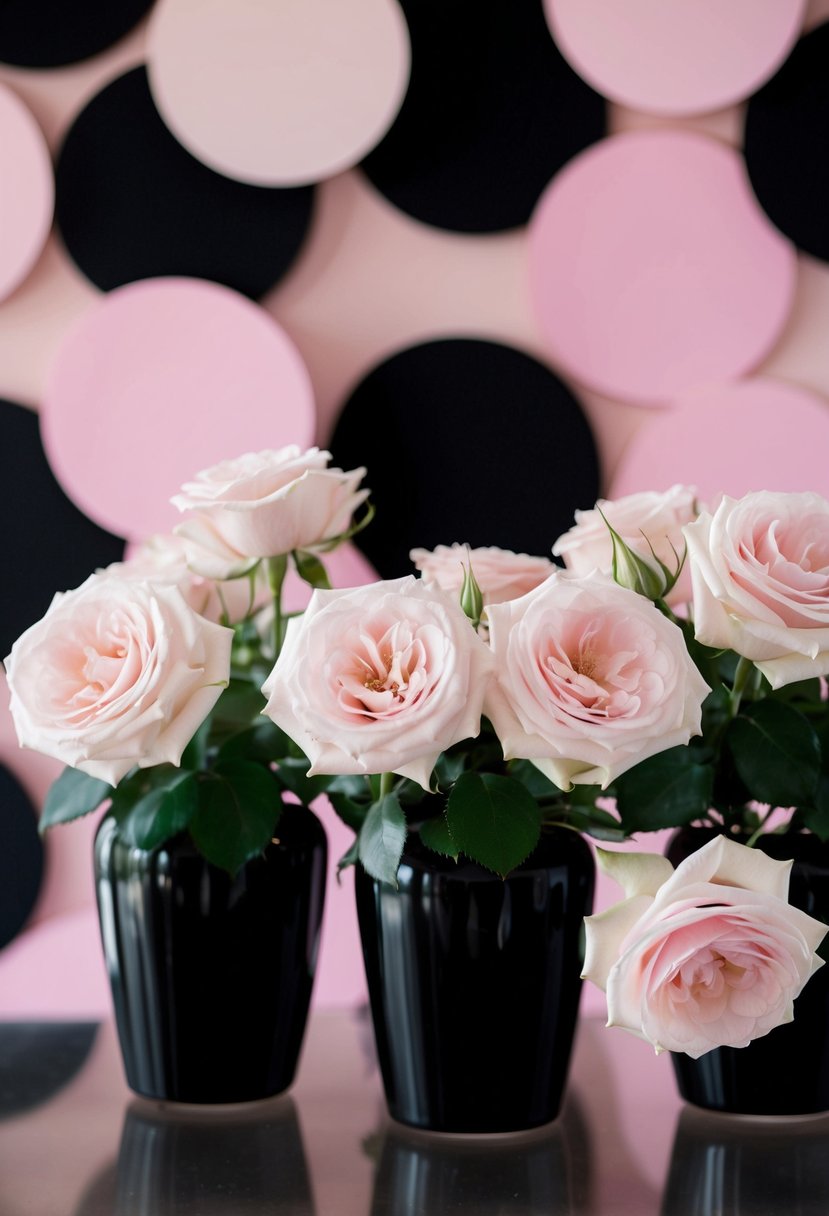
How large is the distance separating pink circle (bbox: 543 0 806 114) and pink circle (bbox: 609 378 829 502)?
30 cm

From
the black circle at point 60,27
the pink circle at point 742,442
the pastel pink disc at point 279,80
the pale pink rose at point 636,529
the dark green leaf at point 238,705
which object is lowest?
the pink circle at point 742,442

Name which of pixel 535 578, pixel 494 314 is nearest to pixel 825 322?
pixel 494 314

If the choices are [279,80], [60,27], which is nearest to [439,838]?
[279,80]

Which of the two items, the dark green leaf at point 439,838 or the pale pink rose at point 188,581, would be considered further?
the pale pink rose at point 188,581

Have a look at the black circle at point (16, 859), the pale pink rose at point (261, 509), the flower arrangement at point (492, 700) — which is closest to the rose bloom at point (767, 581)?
the flower arrangement at point (492, 700)

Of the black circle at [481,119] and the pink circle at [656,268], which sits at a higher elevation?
the black circle at [481,119]

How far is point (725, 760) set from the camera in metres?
0.72

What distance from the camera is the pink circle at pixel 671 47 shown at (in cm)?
120

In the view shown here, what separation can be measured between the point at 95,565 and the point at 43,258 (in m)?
0.32

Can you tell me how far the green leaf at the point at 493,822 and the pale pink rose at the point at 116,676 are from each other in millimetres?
144

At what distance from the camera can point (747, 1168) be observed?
2.24 ft

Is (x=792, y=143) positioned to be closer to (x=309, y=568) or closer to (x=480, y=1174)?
(x=309, y=568)

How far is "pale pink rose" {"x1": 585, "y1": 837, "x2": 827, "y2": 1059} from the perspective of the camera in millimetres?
574

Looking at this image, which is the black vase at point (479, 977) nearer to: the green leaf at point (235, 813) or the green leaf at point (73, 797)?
the green leaf at point (235, 813)
